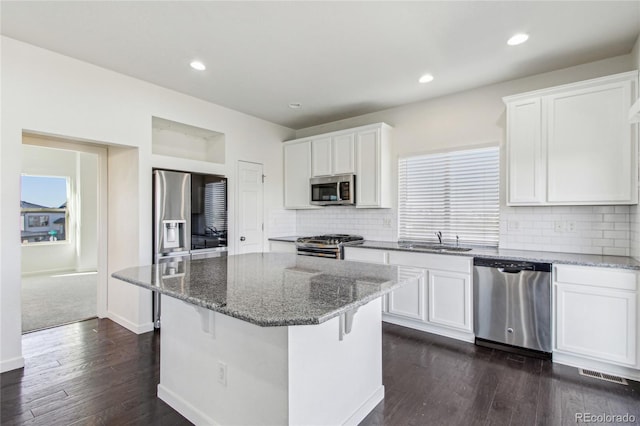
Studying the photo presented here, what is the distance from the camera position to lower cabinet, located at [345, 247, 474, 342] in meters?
3.19

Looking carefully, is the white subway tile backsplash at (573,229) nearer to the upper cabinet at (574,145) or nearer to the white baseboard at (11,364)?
the upper cabinet at (574,145)

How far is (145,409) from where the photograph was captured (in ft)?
6.86

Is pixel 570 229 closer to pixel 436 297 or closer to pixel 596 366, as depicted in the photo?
pixel 596 366

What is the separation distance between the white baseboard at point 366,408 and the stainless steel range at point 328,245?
6.58ft

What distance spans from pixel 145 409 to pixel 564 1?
399 centimetres

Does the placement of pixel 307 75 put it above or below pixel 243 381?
above

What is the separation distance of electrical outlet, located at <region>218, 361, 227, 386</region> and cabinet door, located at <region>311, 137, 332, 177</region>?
3251 mm

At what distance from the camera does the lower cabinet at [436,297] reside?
3.19m

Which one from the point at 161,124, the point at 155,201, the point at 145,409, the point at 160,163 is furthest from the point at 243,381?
the point at 161,124

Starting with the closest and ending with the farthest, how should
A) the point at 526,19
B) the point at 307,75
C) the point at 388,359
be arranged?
the point at 526,19, the point at 388,359, the point at 307,75

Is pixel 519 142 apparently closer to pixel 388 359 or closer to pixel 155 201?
pixel 388 359

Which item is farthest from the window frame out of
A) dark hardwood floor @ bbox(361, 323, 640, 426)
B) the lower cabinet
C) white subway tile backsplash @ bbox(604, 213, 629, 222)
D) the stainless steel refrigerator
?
white subway tile backsplash @ bbox(604, 213, 629, 222)

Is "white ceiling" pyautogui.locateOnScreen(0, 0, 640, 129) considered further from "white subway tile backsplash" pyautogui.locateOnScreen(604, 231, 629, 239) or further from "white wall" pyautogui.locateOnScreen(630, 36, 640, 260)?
"white subway tile backsplash" pyautogui.locateOnScreen(604, 231, 629, 239)

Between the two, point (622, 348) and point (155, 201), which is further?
point (155, 201)
